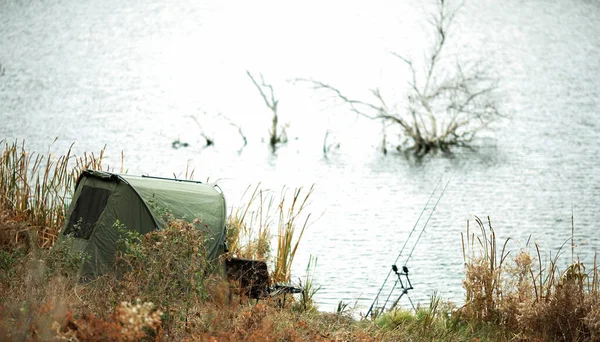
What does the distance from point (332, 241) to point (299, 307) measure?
1019 centimetres

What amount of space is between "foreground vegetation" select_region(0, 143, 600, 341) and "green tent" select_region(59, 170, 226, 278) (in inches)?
9.3

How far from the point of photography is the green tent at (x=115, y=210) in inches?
338

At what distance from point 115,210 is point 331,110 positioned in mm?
59718

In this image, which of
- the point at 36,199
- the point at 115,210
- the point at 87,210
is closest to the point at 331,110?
the point at 36,199

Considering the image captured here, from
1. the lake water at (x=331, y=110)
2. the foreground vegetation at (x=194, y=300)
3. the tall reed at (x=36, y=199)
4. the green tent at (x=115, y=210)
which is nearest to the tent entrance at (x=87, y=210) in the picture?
the green tent at (x=115, y=210)

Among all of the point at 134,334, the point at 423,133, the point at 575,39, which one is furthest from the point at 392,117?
the point at 575,39

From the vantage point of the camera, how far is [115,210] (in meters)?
8.70

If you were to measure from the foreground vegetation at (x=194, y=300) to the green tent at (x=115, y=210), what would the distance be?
24 cm

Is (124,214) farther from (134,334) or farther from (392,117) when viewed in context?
(392,117)

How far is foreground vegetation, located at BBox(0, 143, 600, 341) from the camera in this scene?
522cm

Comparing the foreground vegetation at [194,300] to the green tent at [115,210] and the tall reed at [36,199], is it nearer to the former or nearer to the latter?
the tall reed at [36,199]

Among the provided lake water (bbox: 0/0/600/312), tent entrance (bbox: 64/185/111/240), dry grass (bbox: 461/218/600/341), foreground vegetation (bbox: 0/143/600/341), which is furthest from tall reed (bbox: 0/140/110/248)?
dry grass (bbox: 461/218/600/341)

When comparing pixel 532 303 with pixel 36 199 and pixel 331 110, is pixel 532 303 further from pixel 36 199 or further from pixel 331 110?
pixel 331 110

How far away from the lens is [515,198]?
28922 mm
